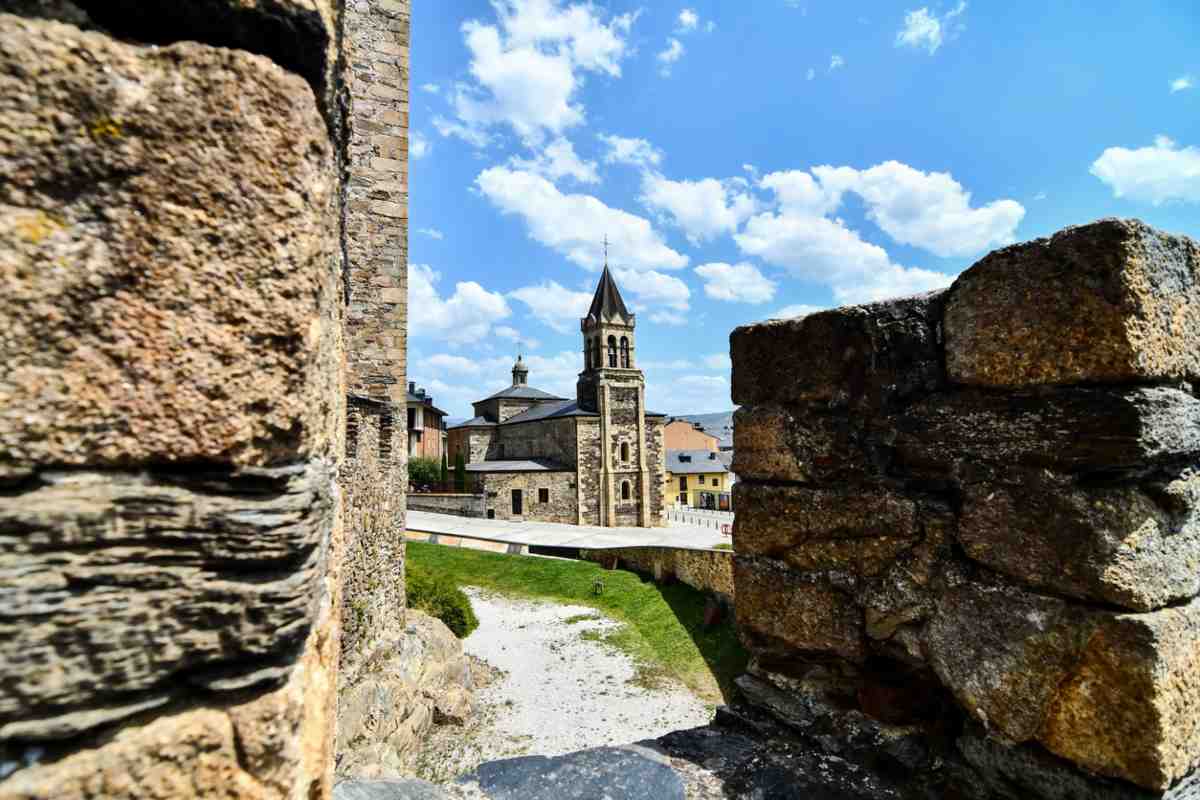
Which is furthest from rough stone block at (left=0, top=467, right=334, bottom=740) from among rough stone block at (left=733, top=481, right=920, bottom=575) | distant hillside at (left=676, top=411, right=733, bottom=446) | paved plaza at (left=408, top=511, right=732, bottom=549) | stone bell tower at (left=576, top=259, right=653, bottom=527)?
distant hillside at (left=676, top=411, right=733, bottom=446)

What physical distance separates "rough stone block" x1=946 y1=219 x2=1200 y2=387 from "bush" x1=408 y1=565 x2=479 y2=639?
40.5 feet

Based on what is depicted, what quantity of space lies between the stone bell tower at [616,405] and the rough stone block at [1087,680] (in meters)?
34.0

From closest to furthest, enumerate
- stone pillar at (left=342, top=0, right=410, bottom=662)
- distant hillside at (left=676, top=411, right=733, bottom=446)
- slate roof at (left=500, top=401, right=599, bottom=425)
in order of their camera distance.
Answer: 1. stone pillar at (left=342, top=0, right=410, bottom=662)
2. slate roof at (left=500, top=401, right=599, bottom=425)
3. distant hillside at (left=676, top=411, right=733, bottom=446)

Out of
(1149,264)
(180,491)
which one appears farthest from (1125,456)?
(180,491)

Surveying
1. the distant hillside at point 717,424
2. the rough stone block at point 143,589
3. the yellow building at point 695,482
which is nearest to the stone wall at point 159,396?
the rough stone block at point 143,589

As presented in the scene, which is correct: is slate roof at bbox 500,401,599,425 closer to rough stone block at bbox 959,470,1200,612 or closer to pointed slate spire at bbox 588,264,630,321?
pointed slate spire at bbox 588,264,630,321

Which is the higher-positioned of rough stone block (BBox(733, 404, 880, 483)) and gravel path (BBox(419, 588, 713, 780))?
rough stone block (BBox(733, 404, 880, 483))

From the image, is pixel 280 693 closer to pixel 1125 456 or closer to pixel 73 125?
pixel 73 125

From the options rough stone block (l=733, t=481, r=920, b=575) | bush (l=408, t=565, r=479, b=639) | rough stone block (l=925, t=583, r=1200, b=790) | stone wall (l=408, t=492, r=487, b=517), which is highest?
rough stone block (l=733, t=481, r=920, b=575)

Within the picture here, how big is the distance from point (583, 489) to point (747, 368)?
33.2 meters

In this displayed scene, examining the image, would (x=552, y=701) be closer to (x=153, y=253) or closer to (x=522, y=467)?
(x=153, y=253)

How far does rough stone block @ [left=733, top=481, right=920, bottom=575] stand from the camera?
2.40 m

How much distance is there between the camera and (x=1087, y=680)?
187 centimetres

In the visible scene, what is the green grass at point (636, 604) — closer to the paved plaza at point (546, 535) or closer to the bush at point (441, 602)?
the paved plaza at point (546, 535)
